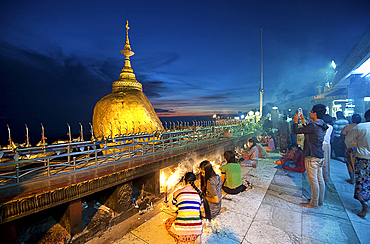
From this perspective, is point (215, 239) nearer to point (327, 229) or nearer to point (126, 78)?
point (327, 229)

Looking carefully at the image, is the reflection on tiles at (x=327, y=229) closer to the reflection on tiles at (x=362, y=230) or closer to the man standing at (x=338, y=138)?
the reflection on tiles at (x=362, y=230)

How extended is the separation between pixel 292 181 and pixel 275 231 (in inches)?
137

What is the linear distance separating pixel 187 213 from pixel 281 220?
2582 millimetres

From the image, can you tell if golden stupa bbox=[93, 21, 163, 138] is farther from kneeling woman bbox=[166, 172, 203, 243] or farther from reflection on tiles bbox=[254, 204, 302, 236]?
reflection on tiles bbox=[254, 204, 302, 236]

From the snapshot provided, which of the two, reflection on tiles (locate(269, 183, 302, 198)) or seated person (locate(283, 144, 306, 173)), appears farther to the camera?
seated person (locate(283, 144, 306, 173))

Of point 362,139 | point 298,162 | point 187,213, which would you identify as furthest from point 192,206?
point 298,162

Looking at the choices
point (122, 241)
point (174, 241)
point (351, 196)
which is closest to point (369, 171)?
point (351, 196)

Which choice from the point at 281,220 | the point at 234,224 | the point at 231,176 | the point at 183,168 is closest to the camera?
the point at 234,224

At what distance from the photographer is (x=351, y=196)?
5.07 metres

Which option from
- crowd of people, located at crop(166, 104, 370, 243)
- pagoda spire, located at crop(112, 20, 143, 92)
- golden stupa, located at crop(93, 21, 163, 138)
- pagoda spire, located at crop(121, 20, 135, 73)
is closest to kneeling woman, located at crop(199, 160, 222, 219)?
crowd of people, located at crop(166, 104, 370, 243)

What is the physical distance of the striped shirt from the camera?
3.04 m

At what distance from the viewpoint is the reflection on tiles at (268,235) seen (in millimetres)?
3330

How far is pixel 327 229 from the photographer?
3.64 meters

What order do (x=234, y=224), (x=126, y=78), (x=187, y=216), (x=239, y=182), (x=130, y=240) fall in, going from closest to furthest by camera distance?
(x=187, y=216), (x=130, y=240), (x=234, y=224), (x=239, y=182), (x=126, y=78)
